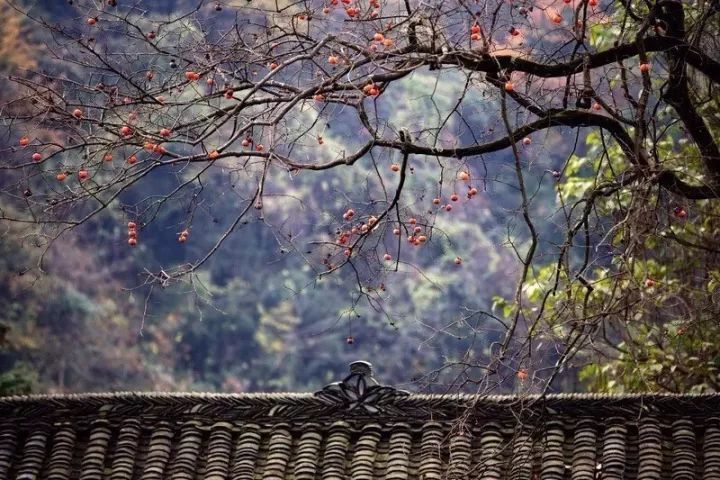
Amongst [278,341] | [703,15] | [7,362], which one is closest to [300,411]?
[703,15]

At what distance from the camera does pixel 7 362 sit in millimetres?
11219

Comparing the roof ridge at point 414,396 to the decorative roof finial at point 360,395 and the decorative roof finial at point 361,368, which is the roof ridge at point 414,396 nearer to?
the decorative roof finial at point 360,395

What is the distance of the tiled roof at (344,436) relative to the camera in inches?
136

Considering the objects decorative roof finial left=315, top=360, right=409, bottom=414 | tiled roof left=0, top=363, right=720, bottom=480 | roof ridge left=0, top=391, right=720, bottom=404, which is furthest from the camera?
decorative roof finial left=315, top=360, right=409, bottom=414

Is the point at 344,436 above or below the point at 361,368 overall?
below

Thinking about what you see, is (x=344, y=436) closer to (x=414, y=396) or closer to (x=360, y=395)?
(x=360, y=395)

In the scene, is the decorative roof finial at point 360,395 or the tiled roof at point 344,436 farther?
the decorative roof finial at point 360,395

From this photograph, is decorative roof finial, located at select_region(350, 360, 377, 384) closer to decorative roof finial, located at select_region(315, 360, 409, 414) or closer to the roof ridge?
decorative roof finial, located at select_region(315, 360, 409, 414)

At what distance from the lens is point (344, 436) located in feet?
11.8

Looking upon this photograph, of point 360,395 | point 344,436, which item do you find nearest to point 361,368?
point 360,395

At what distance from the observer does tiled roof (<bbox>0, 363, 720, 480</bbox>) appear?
3.44 meters

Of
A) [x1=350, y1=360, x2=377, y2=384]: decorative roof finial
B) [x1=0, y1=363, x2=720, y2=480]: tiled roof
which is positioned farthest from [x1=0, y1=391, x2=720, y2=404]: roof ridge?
[x1=350, y1=360, x2=377, y2=384]: decorative roof finial

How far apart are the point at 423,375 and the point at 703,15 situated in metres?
1.37

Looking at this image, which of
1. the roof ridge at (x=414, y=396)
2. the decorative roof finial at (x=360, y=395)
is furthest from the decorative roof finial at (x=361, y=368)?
the roof ridge at (x=414, y=396)
